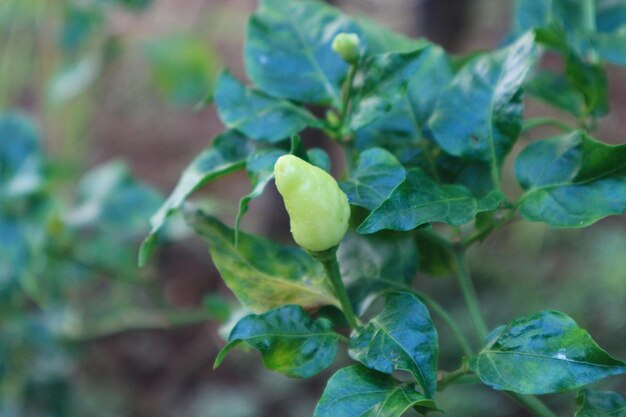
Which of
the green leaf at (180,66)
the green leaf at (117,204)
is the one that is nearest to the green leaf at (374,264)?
the green leaf at (117,204)

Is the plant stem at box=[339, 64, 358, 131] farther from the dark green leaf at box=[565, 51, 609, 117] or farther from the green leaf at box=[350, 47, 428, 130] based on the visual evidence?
the dark green leaf at box=[565, 51, 609, 117]

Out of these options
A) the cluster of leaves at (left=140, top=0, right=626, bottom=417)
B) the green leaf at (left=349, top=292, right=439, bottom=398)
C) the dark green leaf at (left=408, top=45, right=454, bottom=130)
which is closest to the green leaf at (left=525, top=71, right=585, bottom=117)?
the cluster of leaves at (left=140, top=0, right=626, bottom=417)

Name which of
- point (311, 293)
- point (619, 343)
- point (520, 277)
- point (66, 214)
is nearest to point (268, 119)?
point (311, 293)

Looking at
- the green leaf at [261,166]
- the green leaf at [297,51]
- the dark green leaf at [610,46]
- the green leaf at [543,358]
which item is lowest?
the green leaf at [543,358]

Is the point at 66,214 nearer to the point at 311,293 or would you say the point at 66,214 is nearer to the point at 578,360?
the point at 311,293

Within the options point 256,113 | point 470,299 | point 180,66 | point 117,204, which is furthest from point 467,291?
point 180,66

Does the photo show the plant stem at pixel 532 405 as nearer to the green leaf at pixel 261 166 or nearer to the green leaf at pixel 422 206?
the green leaf at pixel 422 206
